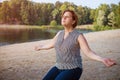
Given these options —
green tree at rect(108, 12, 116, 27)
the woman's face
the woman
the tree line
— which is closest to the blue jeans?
the woman

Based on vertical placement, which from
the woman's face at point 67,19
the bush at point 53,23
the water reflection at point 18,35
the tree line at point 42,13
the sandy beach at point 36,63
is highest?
the woman's face at point 67,19

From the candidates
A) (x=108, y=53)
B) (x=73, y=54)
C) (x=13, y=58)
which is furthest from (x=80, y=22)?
(x=73, y=54)

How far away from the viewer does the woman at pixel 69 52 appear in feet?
7.14

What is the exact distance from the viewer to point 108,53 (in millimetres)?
3889

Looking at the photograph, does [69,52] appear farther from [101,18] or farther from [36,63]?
[101,18]

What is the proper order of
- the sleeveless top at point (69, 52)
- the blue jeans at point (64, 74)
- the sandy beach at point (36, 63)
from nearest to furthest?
the blue jeans at point (64, 74) → the sleeveless top at point (69, 52) → the sandy beach at point (36, 63)

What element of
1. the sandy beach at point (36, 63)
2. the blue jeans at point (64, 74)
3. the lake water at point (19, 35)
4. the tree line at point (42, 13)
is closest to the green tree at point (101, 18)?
the tree line at point (42, 13)

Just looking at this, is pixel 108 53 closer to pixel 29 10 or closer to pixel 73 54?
pixel 29 10

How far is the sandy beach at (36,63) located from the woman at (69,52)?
1.44m

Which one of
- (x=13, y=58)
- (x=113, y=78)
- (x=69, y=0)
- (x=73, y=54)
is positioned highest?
(x=69, y=0)

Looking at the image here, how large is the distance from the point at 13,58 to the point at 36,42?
0.33 meters

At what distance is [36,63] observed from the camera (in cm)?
376

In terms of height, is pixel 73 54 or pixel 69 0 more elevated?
pixel 69 0

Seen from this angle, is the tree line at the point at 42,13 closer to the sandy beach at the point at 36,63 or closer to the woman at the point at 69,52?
the sandy beach at the point at 36,63
